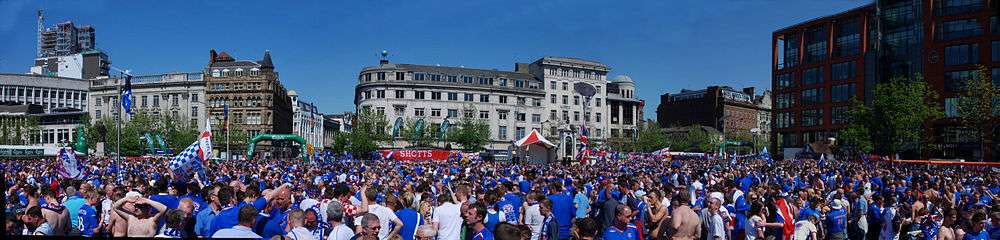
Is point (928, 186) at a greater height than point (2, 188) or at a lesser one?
lesser

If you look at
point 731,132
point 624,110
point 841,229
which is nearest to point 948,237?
point 841,229

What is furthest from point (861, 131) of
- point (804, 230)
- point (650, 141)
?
point (804, 230)

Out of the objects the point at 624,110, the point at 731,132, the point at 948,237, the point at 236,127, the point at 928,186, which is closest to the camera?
the point at 948,237

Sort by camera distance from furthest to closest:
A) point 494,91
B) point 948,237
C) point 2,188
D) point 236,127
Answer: point 494,91 → point 236,127 → point 948,237 → point 2,188

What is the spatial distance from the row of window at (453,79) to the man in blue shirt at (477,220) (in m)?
100

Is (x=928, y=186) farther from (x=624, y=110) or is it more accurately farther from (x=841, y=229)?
(x=624, y=110)

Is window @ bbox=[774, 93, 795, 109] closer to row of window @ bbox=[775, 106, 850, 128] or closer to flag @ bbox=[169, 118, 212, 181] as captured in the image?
row of window @ bbox=[775, 106, 850, 128]

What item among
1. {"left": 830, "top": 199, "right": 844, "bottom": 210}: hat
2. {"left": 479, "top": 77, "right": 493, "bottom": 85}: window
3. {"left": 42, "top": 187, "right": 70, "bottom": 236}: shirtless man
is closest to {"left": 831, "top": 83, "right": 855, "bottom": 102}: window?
{"left": 479, "top": 77, "right": 493, "bottom": 85}: window

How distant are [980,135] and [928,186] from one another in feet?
145

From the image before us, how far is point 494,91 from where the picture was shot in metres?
114

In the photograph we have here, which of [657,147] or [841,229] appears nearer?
[841,229]

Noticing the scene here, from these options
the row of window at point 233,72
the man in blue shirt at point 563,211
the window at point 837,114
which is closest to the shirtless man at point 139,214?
the man in blue shirt at point 563,211

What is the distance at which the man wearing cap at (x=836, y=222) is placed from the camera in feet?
41.1

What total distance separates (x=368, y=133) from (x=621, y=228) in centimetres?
9020
